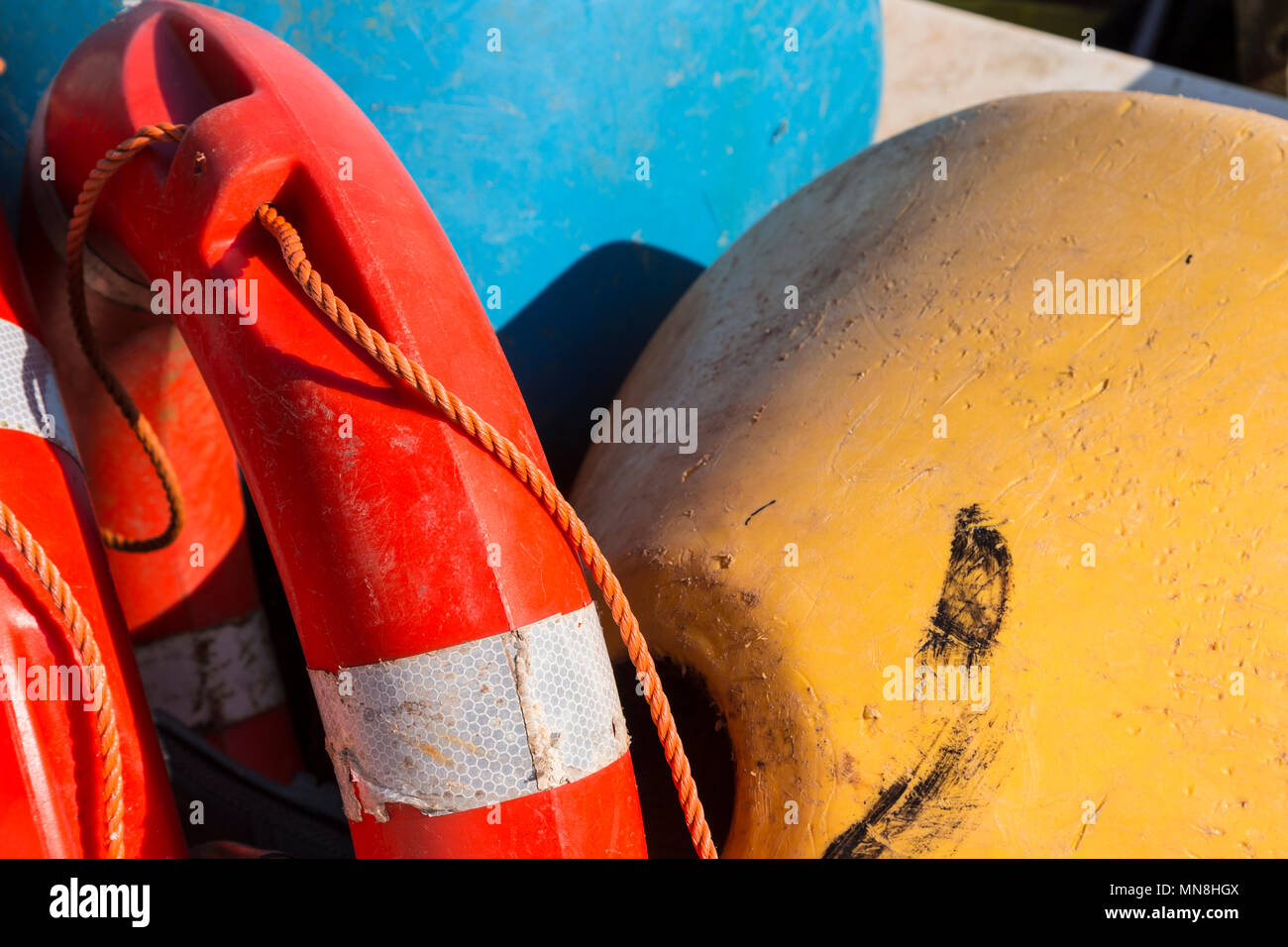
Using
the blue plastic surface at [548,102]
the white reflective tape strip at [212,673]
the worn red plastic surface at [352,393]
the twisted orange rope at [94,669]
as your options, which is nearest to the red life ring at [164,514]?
the white reflective tape strip at [212,673]

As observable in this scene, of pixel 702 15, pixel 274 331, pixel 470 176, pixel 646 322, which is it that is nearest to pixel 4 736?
pixel 274 331

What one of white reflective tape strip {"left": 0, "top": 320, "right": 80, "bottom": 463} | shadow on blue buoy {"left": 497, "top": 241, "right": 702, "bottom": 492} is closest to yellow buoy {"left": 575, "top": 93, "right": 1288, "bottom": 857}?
shadow on blue buoy {"left": 497, "top": 241, "right": 702, "bottom": 492}

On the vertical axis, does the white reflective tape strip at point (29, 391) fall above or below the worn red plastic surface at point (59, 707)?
above

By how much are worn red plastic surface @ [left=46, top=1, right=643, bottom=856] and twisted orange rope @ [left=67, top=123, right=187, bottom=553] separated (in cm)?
3

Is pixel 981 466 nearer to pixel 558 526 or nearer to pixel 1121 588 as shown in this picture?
pixel 1121 588

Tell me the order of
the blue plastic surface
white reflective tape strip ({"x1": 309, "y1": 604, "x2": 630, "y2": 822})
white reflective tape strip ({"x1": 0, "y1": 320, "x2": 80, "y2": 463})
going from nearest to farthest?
white reflective tape strip ({"x1": 309, "y1": 604, "x2": 630, "y2": 822})
white reflective tape strip ({"x1": 0, "y1": 320, "x2": 80, "y2": 463})
the blue plastic surface

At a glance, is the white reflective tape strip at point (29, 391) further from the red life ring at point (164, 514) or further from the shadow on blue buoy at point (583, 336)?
the shadow on blue buoy at point (583, 336)

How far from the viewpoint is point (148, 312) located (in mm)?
1321

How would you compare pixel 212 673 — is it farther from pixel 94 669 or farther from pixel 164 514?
pixel 94 669

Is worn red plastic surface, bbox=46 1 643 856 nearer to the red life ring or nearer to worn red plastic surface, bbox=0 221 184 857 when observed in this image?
worn red plastic surface, bbox=0 221 184 857

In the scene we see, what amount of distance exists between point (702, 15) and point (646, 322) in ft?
1.38

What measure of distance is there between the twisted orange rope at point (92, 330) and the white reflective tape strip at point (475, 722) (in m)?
0.53

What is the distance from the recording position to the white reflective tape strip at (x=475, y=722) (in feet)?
2.90

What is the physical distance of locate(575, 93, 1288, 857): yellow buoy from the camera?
2.91 feet
